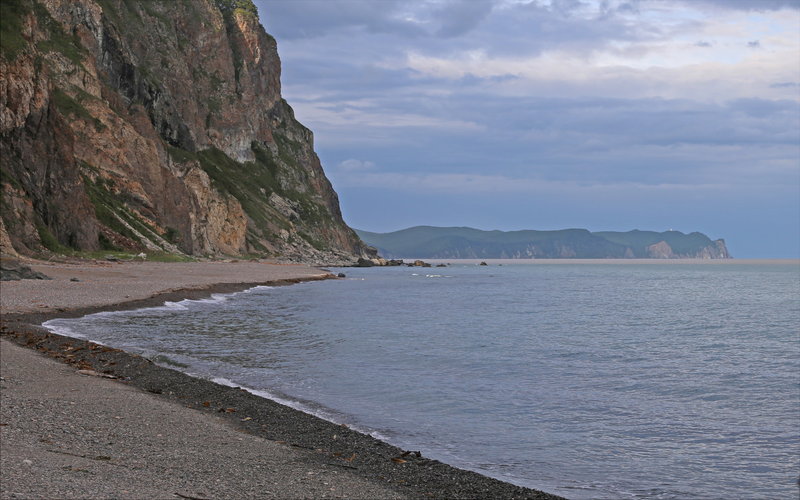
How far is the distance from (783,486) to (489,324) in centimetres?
3162

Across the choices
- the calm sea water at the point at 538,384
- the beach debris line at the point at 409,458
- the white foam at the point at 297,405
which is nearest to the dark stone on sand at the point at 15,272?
the calm sea water at the point at 538,384

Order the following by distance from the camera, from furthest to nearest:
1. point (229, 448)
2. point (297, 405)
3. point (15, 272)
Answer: point (15, 272), point (297, 405), point (229, 448)

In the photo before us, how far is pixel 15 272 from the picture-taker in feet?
145

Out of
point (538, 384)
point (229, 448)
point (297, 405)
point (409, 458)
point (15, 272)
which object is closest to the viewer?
point (229, 448)

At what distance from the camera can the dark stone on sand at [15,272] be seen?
43188mm

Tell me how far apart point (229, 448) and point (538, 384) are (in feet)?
42.9

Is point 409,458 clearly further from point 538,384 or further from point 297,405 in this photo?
point 538,384

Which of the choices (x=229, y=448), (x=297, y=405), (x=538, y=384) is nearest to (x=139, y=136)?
(x=538, y=384)

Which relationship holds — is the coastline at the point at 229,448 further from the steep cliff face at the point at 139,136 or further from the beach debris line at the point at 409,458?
the steep cliff face at the point at 139,136

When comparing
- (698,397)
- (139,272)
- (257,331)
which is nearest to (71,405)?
(698,397)

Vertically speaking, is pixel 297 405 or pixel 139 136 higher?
pixel 139 136

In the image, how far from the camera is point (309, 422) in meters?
14.9

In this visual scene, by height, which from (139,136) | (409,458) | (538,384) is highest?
(139,136)

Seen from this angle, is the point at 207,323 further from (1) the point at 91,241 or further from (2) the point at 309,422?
(1) the point at 91,241
